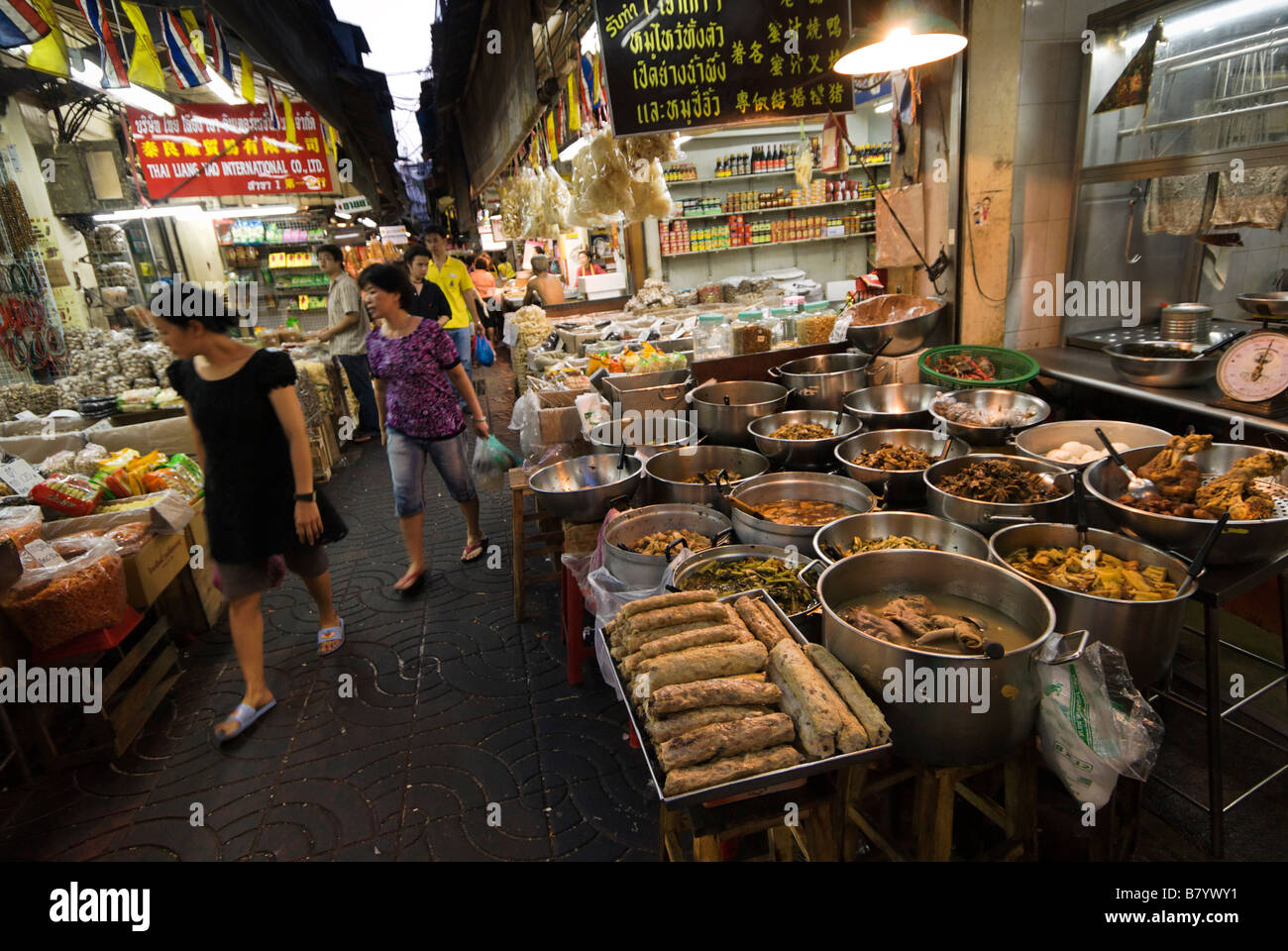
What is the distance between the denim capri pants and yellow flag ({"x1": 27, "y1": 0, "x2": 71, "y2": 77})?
9.03ft

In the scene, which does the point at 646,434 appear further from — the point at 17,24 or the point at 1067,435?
the point at 17,24

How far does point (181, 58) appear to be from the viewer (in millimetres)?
4746

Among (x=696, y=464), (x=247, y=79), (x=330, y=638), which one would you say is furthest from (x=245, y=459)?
(x=247, y=79)

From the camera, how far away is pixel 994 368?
167 inches

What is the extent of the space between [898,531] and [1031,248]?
326 cm

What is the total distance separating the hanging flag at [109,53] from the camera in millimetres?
4262

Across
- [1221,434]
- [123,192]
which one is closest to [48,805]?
[1221,434]

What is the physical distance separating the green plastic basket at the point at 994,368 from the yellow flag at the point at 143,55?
5568 millimetres

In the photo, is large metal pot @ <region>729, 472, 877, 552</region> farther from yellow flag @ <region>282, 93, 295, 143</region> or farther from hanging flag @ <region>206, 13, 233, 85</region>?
yellow flag @ <region>282, 93, 295, 143</region>

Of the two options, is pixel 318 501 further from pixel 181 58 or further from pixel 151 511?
pixel 181 58

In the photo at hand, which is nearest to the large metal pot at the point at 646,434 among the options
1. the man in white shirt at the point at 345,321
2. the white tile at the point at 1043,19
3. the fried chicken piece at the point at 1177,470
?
the fried chicken piece at the point at 1177,470

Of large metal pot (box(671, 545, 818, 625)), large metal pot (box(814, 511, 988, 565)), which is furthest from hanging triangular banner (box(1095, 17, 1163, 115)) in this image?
large metal pot (box(671, 545, 818, 625))

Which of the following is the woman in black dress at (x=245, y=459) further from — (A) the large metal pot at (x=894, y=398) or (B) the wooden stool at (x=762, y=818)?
(A) the large metal pot at (x=894, y=398)
